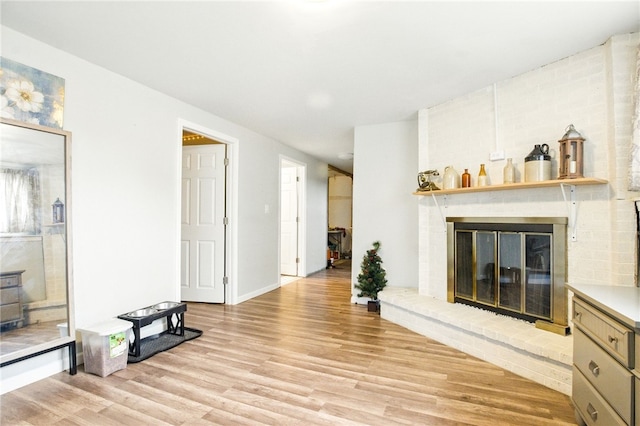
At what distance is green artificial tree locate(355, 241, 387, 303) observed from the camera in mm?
4023

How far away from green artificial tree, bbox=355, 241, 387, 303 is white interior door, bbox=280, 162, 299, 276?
2489mm

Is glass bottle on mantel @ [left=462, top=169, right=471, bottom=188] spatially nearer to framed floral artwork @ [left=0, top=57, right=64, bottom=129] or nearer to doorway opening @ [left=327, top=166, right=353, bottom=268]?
framed floral artwork @ [left=0, top=57, right=64, bottom=129]

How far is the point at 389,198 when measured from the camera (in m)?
4.27

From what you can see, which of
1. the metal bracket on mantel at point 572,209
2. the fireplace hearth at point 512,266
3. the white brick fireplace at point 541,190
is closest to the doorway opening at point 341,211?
the white brick fireplace at point 541,190

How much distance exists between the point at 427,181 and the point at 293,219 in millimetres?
3388

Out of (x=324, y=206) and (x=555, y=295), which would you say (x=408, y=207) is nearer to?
(x=555, y=295)

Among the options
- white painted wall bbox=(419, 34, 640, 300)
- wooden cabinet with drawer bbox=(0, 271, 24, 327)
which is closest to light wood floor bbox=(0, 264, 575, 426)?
wooden cabinet with drawer bbox=(0, 271, 24, 327)

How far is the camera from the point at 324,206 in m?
7.27

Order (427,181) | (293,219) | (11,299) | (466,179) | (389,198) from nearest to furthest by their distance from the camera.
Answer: (11,299)
(466,179)
(427,181)
(389,198)
(293,219)

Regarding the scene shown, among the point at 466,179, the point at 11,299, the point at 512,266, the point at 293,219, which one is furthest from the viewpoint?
the point at 293,219

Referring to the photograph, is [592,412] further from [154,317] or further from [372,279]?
[154,317]

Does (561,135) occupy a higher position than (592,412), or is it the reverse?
(561,135)

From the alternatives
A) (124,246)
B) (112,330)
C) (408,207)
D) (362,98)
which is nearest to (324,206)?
(408,207)

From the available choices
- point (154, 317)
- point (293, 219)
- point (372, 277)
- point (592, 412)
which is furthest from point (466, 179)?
point (293, 219)
